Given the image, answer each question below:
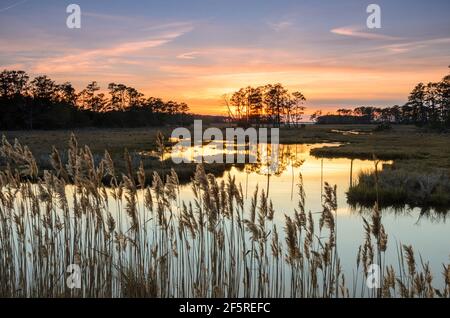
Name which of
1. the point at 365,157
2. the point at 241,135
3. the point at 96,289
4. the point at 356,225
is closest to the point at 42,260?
the point at 96,289

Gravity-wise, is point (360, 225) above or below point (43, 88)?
below

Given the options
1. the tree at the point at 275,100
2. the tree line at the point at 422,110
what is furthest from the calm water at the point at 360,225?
the tree at the point at 275,100

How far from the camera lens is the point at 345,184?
76.0ft

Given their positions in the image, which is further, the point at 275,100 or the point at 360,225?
the point at 275,100

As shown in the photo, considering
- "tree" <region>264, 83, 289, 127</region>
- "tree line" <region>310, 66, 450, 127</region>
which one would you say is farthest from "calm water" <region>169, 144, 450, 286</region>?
"tree" <region>264, 83, 289, 127</region>

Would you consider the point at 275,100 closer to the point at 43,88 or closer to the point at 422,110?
the point at 422,110

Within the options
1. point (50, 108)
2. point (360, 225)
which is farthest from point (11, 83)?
point (360, 225)

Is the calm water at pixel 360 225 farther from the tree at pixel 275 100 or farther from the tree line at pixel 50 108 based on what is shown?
the tree at pixel 275 100

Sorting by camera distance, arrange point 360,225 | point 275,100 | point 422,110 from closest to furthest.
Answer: point 360,225 → point 422,110 → point 275,100

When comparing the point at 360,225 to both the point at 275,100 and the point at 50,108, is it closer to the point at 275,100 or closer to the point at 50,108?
the point at 50,108

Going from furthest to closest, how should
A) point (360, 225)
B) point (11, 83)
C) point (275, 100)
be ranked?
point (275, 100) → point (11, 83) → point (360, 225)


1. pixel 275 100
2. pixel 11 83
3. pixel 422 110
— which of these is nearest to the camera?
pixel 11 83

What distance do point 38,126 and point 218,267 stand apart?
71894 mm

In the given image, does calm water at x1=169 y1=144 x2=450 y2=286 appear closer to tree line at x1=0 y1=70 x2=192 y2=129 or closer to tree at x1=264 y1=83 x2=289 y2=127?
tree line at x1=0 y1=70 x2=192 y2=129
